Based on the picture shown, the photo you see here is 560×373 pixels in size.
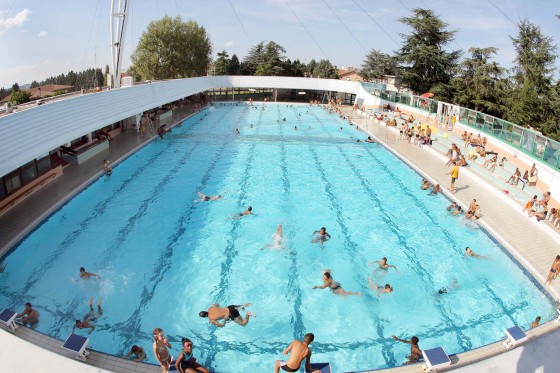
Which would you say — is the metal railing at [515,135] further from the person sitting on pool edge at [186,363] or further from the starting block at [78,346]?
the starting block at [78,346]

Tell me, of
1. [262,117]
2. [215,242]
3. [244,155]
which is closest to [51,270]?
[215,242]

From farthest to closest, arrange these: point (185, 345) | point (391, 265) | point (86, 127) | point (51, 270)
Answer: point (86, 127) < point (391, 265) < point (51, 270) < point (185, 345)

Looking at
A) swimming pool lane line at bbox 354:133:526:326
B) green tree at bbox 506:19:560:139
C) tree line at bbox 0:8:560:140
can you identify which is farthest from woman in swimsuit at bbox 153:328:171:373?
green tree at bbox 506:19:560:139

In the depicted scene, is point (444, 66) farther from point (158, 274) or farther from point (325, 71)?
point (158, 274)

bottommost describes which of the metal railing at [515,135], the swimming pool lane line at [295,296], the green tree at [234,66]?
the swimming pool lane line at [295,296]

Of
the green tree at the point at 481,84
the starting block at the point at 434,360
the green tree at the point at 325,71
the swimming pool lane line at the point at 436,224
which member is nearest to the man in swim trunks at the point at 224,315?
the starting block at the point at 434,360

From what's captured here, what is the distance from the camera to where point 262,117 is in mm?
29469

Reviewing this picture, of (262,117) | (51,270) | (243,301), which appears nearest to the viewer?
(243,301)

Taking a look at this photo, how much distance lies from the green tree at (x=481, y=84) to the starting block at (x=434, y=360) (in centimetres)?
3004

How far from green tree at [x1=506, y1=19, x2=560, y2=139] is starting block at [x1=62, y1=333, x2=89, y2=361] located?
1055 inches

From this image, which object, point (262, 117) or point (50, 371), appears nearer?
point (50, 371)

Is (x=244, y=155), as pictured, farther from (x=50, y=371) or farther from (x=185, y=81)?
(x=50, y=371)

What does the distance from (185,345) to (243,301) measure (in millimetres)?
2738

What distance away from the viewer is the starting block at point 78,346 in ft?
16.5
